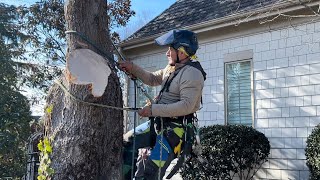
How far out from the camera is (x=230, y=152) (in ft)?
28.1

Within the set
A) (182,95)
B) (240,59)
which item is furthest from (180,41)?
(240,59)

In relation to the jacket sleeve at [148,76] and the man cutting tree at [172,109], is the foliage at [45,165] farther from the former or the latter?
the jacket sleeve at [148,76]

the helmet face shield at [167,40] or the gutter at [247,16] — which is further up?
the gutter at [247,16]

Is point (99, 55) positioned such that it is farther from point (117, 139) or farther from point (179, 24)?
point (179, 24)

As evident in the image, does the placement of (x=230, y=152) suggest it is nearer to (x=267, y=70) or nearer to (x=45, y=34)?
(x=267, y=70)

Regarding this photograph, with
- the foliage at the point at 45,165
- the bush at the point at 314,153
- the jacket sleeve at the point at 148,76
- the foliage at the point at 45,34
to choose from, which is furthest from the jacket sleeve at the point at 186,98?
the foliage at the point at 45,34

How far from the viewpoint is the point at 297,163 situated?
28.2 feet

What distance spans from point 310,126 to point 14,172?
594 cm

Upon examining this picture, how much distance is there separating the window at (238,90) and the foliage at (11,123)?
469 centimetres

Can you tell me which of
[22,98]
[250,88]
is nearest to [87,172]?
[250,88]

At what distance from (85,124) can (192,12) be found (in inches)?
350

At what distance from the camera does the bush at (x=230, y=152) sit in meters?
8.58

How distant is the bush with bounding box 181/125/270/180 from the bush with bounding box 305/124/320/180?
1.21 metres

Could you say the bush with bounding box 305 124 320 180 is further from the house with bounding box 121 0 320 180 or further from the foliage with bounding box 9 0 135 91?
the foliage with bounding box 9 0 135 91
